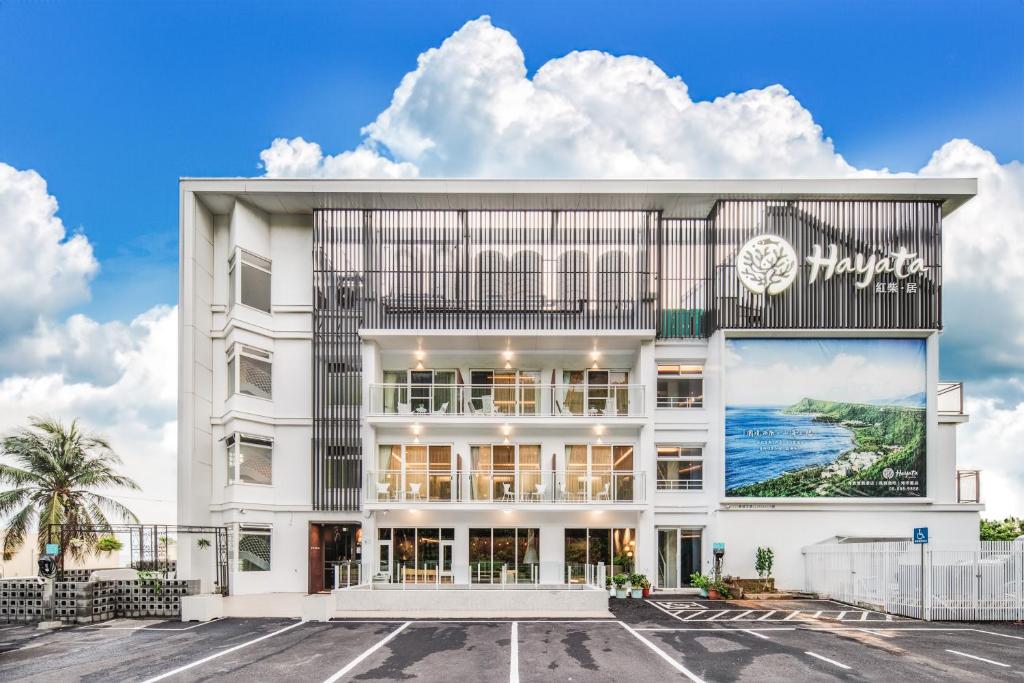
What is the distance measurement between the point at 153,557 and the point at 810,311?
22504 mm

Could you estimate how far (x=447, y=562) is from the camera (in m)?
25.6

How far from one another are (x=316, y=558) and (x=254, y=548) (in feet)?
7.03

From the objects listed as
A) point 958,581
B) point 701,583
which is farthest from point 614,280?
point 958,581

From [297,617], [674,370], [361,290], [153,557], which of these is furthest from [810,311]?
[153,557]

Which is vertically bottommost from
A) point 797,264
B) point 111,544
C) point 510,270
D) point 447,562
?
point 111,544

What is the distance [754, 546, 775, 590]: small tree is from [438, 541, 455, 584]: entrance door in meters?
10.3

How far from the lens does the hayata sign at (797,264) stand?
25.3 meters

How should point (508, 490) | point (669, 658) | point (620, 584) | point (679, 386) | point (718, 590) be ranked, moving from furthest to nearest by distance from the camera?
point (679, 386), point (508, 490), point (620, 584), point (718, 590), point (669, 658)

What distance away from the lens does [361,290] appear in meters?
26.3

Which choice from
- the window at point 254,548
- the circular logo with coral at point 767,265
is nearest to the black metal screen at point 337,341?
the window at point 254,548

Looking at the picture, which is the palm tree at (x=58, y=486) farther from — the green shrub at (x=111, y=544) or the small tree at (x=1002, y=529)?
the small tree at (x=1002, y=529)

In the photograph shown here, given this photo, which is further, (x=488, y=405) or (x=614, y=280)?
(x=614, y=280)

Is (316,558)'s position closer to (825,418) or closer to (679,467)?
(679,467)

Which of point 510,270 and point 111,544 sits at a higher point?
point 510,270
